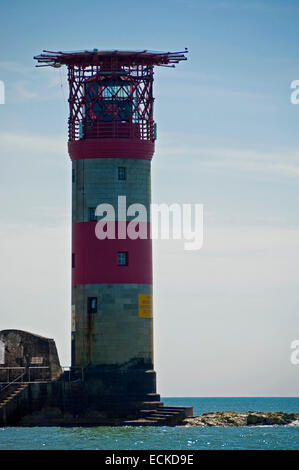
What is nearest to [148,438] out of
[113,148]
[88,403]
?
[88,403]

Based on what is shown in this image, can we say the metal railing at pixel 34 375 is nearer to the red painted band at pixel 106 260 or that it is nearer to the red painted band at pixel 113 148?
the red painted band at pixel 106 260

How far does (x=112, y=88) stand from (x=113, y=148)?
12.2 feet

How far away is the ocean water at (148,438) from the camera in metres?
63.1

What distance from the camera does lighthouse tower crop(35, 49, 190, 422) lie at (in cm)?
7338

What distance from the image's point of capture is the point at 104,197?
7369cm

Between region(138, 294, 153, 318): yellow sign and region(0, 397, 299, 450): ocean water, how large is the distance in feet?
21.8

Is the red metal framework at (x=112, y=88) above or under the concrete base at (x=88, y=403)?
above

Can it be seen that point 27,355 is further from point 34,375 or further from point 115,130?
point 115,130

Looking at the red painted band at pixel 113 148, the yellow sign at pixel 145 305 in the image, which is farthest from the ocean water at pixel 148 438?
the red painted band at pixel 113 148

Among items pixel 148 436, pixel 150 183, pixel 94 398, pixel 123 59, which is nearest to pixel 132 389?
pixel 94 398

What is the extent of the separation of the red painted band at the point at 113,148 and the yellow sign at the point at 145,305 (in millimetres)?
7888

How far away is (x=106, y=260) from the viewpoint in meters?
73.4
